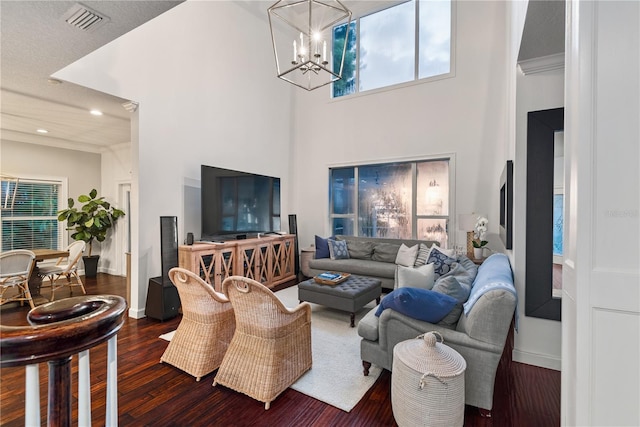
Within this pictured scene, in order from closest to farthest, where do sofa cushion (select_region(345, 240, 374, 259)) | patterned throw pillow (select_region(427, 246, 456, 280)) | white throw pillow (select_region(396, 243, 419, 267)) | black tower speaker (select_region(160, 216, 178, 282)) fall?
black tower speaker (select_region(160, 216, 178, 282)) < patterned throw pillow (select_region(427, 246, 456, 280)) < white throw pillow (select_region(396, 243, 419, 267)) < sofa cushion (select_region(345, 240, 374, 259))

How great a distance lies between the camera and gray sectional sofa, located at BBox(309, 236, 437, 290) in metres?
4.65

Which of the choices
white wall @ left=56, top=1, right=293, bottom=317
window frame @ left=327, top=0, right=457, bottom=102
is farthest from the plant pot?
window frame @ left=327, top=0, right=457, bottom=102

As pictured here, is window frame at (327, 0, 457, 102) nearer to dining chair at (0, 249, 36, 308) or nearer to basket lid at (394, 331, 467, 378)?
basket lid at (394, 331, 467, 378)

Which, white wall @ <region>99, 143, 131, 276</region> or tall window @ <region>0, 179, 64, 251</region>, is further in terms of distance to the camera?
white wall @ <region>99, 143, 131, 276</region>

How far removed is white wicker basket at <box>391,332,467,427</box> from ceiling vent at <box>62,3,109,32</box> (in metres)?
2.99

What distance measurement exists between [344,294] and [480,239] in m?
2.51

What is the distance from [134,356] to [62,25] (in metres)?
2.74

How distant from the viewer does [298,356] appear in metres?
2.33

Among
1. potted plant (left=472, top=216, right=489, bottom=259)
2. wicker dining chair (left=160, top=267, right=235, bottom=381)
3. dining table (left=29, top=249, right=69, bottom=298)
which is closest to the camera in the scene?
wicker dining chair (left=160, top=267, right=235, bottom=381)

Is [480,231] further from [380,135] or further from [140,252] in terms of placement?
[140,252]

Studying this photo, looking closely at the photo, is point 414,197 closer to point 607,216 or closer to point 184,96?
point 184,96

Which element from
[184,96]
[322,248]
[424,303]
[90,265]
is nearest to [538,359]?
[424,303]

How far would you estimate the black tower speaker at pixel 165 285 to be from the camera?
3520 mm

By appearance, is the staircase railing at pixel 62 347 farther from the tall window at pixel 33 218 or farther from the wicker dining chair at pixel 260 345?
the tall window at pixel 33 218
